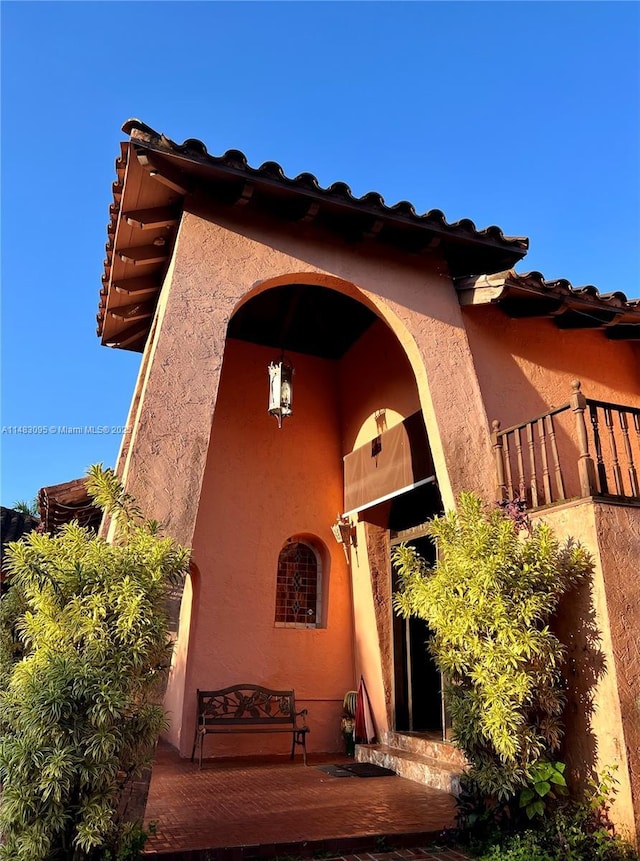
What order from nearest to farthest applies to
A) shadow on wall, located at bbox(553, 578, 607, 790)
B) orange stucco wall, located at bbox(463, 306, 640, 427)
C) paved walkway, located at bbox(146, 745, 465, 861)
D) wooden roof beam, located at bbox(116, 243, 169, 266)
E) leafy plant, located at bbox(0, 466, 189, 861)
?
leafy plant, located at bbox(0, 466, 189, 861), paved walkway, located at bbox(146, 745, 465, 861), shadow on wall, located at bbox(553, 578, 607, 790), wooden roof beam, located at bbox(116, 243, 169, 266), orange stucco wall, located at bbox(463, 306, 640, 427)

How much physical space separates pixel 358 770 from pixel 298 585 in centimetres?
286

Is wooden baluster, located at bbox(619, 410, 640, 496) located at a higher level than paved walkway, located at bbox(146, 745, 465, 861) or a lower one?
higher

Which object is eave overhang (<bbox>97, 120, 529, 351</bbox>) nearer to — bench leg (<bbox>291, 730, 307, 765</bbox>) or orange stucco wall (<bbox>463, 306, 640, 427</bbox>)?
orange stucco wall (<bbox>463, 306, 640, 427</bbox>)

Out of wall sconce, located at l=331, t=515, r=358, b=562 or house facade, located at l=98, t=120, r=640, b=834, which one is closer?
house facade, located at l=98, t=120, r=640, b=834

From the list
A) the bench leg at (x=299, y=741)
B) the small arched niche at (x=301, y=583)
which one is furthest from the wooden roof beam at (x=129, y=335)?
Answer: the bench leg at (x=299, y=741)

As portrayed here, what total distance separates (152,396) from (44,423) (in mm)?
4130

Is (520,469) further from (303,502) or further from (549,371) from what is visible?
(303,502)

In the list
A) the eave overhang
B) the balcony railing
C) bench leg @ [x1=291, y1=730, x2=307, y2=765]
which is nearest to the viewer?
the balcony railing

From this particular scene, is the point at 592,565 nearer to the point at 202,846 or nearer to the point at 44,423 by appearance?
the point at 202,846

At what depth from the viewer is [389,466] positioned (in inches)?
307

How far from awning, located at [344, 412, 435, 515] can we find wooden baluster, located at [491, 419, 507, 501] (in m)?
0.94

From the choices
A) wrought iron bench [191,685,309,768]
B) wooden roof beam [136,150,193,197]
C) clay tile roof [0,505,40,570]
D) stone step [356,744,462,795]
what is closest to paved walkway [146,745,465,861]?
stone step [356,744,462,795]

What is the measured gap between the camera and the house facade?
507 cm

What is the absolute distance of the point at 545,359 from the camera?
299 inches
